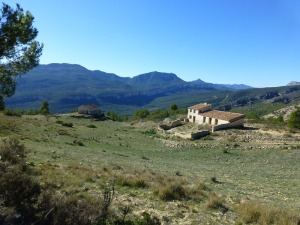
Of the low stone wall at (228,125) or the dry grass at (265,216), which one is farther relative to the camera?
the low stone wall at (228,125)

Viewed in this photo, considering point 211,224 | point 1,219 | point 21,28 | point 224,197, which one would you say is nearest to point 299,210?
point 224,197

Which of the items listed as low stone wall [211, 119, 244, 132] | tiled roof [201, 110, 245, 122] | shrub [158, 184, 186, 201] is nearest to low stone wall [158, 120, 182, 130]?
tiled roof [201, 110, 245, 122]

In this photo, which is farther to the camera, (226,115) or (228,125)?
(226,115)

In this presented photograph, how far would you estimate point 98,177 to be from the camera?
50.6 feet

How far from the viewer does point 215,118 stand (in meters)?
66.6

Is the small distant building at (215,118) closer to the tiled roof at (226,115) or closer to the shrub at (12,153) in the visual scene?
the tiled roof at (226,115)

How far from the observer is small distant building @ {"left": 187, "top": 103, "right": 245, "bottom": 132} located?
203 ft

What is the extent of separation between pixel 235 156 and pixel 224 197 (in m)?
25.2

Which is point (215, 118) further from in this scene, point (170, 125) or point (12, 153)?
point (12, 153)

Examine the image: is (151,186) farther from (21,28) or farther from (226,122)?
(226,122)

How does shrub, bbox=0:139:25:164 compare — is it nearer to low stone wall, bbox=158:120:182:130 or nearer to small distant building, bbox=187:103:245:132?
small distant building, bbox=187:103:245:132

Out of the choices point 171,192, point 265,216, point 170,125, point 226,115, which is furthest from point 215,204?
point 170,125

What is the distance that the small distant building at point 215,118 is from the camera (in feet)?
203

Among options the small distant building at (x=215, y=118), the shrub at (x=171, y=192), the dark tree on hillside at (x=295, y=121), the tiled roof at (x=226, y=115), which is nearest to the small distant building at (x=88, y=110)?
the small distant building at (x=215, y=118)
